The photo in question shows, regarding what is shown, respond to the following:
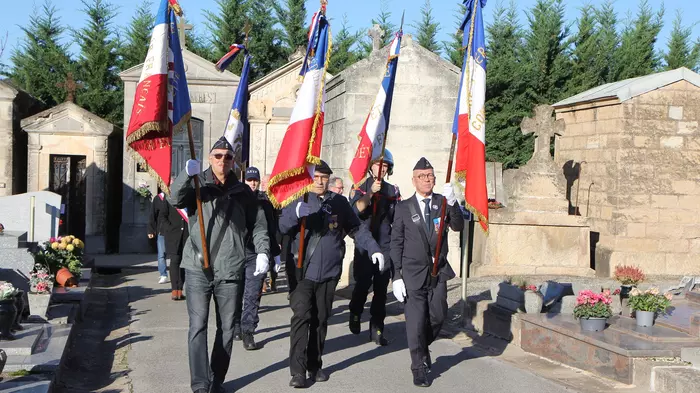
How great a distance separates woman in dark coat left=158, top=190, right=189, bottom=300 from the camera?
13.0 meters

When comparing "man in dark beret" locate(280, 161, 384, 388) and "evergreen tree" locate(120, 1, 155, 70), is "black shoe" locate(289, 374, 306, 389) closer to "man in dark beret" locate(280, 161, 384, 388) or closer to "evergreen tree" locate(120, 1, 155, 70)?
"man in dark beret" locate(280, 161, 384, 388)

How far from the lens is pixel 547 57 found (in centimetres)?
2856

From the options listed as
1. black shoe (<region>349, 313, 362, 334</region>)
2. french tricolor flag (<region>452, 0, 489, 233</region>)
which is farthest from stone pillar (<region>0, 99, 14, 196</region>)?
french tricolor flag (<region>452, 0, 489, 233</region>)

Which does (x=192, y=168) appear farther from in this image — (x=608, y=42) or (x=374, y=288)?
(x=608, y=42)

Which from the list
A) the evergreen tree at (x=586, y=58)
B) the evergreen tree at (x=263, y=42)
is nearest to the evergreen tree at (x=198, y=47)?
the evergreen tree at (x=263, y=42)

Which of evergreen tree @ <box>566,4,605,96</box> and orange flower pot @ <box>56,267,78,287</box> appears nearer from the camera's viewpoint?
orange flower pot @ <box>56,267,78,287</box>

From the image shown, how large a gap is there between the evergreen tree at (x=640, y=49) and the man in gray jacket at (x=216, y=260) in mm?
24054

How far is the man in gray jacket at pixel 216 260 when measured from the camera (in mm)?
7059

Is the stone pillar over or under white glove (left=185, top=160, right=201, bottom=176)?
over

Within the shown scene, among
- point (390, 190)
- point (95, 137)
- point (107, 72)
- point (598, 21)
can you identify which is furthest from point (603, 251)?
point (107, 72)

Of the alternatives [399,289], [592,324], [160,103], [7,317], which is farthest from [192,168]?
[592,324]

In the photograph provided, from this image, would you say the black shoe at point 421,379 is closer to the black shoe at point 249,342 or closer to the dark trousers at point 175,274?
the black shoe at point 249,342

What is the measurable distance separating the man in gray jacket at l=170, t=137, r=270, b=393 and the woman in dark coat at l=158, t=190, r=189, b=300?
579 centimetres

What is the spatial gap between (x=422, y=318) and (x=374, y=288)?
2.12 m
